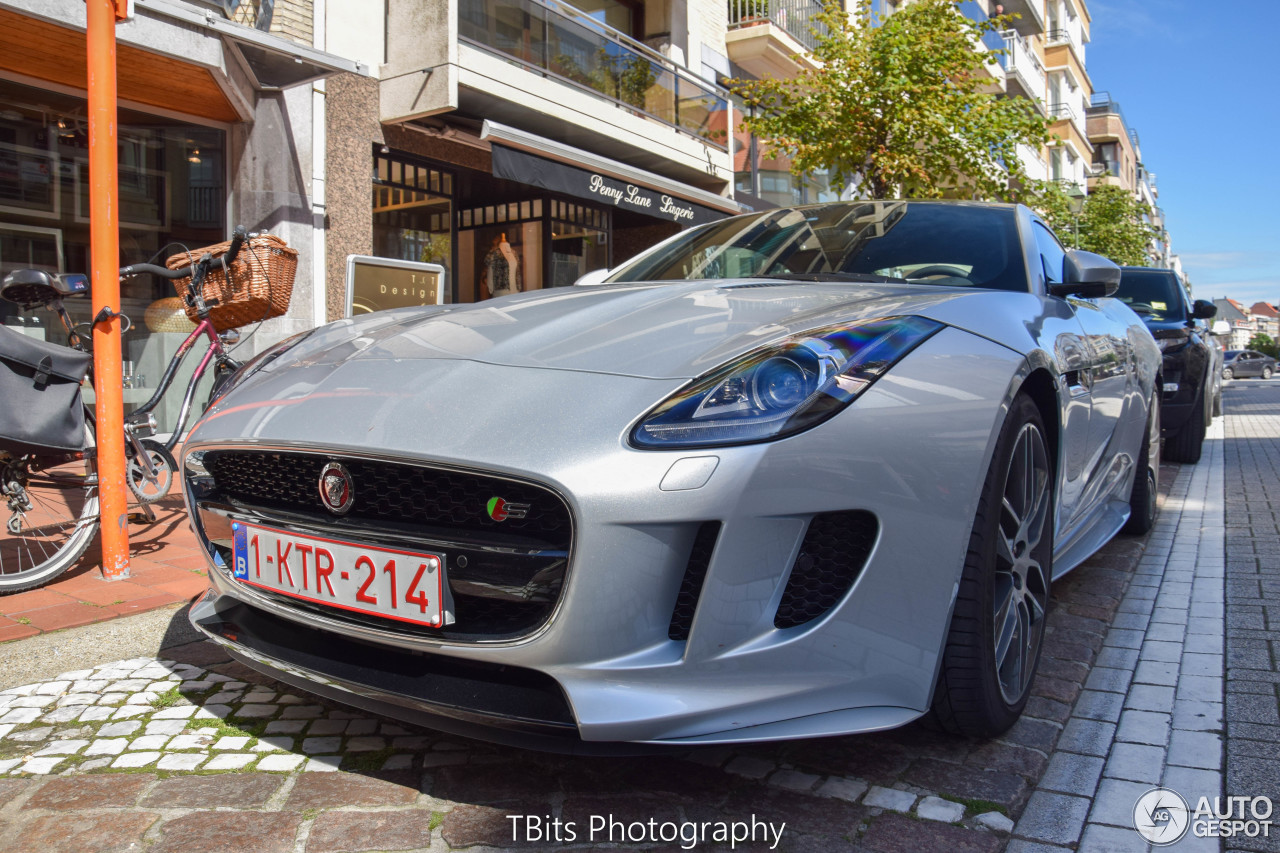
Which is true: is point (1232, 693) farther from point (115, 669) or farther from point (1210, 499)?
point (1210, 499)

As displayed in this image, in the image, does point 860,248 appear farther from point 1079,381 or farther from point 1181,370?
point 1181,370

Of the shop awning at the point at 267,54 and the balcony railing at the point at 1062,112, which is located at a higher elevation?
the balcony railing at the point at 1062,112

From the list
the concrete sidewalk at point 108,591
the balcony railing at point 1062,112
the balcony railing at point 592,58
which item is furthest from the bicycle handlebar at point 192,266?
the balcony railing at point 1062,112

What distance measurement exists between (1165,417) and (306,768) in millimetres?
7212

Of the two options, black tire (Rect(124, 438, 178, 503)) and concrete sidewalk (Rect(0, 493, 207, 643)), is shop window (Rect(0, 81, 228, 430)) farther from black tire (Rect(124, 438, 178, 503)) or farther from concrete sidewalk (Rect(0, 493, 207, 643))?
concrete sidewalk (Rect(0, 493, 207, 643))

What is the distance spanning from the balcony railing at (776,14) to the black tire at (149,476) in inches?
513

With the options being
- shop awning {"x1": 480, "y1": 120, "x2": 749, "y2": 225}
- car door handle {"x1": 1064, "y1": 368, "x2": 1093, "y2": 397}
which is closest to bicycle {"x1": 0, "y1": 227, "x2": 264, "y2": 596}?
car door handle {"x1": 1064, "y1": 368, "x2": 1093, "y2": 397}

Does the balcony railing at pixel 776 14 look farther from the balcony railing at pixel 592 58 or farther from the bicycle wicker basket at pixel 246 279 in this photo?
the bicycle wicker basket at pixel 246 279

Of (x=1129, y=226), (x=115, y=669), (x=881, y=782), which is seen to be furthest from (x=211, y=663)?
(x=1129, y=226)

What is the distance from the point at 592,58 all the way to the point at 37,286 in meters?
8.54

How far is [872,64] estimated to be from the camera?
10.7 m

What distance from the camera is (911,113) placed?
1034 cm

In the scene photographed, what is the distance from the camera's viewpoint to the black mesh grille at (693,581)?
155 cm

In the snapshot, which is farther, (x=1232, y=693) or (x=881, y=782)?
(x=1232, y=693)
